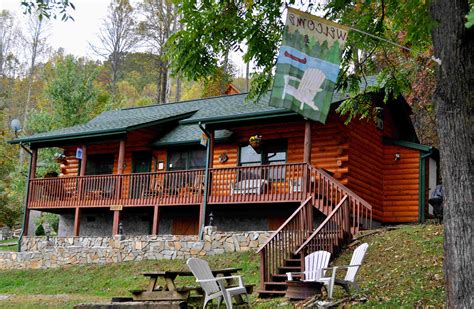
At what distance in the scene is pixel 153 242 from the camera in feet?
57.7

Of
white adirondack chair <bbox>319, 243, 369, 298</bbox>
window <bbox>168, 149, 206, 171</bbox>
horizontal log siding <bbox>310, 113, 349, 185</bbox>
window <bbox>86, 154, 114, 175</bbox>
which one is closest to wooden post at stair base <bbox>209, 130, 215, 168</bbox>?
window <bbox>168, 149, 206, 171</bbox>

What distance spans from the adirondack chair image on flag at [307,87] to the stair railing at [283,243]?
4.96 meters

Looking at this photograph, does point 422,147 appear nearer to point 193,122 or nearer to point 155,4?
point 193,122

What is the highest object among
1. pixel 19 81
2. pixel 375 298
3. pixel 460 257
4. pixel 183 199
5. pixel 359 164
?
pixel 19 81

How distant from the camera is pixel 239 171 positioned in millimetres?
18094

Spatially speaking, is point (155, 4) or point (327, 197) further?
point (155, 4)

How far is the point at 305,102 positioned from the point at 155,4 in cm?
3100

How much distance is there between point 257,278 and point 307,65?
7013 mm

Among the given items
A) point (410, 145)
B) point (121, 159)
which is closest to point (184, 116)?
point (121, 159)

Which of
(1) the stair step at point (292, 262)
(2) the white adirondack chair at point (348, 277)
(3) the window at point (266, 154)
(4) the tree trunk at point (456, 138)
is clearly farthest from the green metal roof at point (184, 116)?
(4) the tree trunk at point (456, 138)

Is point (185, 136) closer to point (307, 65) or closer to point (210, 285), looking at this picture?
point (210, 285)

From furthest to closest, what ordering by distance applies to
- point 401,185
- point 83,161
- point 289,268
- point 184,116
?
1. point 184,116
2. point 83,161
3. point 401,185
4. point 289,268

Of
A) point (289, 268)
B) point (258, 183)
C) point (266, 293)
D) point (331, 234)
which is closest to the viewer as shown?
point (266, 293)

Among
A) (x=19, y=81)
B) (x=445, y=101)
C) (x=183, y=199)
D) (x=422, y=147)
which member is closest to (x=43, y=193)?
(x=183, y=199)
